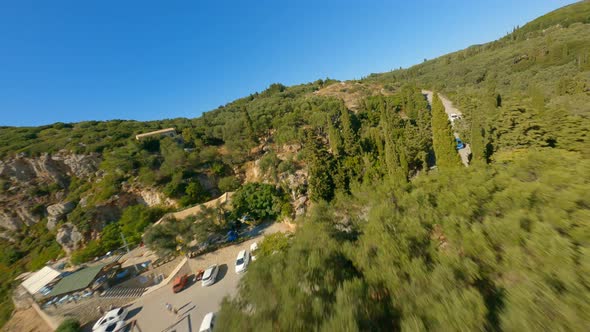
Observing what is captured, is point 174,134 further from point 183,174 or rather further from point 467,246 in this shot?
point 467,246

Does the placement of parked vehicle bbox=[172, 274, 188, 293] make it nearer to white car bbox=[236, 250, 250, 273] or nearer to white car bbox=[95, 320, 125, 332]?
white car bbox=[95, 320, 125, 332]

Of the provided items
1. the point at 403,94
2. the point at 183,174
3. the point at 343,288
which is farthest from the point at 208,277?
the point at 403,94

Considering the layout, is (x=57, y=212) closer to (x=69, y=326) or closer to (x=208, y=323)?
(x=69, y=326)

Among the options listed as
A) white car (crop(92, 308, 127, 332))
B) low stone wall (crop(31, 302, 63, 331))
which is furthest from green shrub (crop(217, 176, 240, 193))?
low stone wall (crop(31, 302, 63, 331))

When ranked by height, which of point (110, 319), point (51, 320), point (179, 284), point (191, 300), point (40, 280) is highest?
point (40, 280)

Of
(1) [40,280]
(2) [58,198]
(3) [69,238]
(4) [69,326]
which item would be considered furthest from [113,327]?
(2) [58,198]
